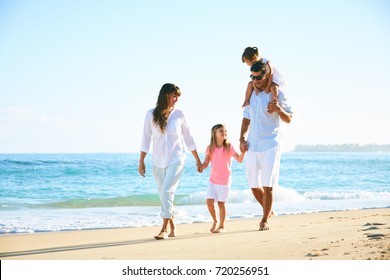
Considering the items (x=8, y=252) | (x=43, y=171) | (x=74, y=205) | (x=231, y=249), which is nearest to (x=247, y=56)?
(x=231, y=249)

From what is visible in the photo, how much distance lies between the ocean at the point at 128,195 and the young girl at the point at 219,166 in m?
1.76

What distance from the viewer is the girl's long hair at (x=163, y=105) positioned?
611cm

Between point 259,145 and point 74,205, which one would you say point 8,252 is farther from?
point 74,205

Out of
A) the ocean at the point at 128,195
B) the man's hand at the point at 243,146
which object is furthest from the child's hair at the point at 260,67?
the ocean at the point at 128,195

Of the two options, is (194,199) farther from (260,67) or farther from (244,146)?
(260,67)

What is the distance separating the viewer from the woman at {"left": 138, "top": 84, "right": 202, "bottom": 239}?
610cm

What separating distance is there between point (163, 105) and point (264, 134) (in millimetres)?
1214

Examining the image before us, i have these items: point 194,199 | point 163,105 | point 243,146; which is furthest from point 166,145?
point 194,199

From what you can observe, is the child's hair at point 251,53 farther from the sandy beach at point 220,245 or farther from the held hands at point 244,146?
the sandy beach at point 220,245

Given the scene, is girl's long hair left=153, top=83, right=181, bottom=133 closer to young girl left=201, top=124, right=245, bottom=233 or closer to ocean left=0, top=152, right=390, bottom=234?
young girl left=201, top=124, right=245, bottom=233

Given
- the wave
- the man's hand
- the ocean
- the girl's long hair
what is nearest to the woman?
the girl's long hair

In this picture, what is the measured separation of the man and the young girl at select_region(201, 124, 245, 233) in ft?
2.00

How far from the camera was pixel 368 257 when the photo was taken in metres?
4.20

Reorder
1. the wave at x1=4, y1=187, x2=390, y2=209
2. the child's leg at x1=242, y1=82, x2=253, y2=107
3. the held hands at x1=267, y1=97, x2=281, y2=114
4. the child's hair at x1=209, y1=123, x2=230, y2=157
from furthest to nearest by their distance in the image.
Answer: the wave at x1=4, y1=187, x2=390, y2=209 → the child's hair at x1=209, y1=123, x2=230, y2=157 → the child's leg at x1=242, y1=82, x2=253, y2=107 → the held hands at x1=267, y1=97, x2=281, y2=114
